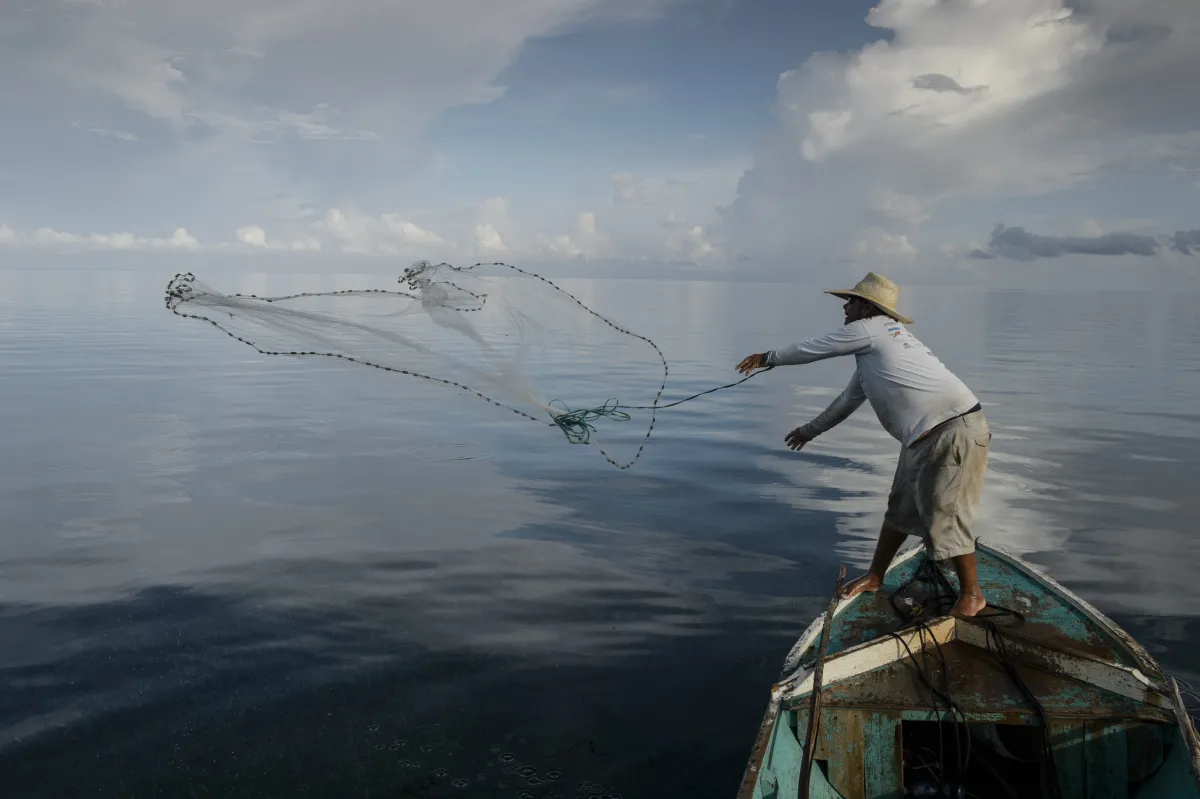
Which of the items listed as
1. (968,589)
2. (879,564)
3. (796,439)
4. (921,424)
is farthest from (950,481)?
(796,439)

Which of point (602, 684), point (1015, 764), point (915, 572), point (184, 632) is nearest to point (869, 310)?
point (915, 572)

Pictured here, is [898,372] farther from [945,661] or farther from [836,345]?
[945,661]

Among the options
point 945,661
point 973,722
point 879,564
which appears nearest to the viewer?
point 973,722

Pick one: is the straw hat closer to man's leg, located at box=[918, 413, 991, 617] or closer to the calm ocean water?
man's leg, located at box=[918, 413, 991, 617]

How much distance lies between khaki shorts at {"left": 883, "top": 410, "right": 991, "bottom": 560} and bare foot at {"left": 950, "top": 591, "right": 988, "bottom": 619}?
38 cm

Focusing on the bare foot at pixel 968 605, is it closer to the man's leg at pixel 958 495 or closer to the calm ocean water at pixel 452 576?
the man's leg at pixel 958 495

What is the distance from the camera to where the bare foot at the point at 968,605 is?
7.06 meters

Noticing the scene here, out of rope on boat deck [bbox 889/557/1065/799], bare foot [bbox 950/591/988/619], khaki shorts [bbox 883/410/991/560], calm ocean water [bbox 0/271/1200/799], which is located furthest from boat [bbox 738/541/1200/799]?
calm ocean water [bbox 0/271/1200/799]

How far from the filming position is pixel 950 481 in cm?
711

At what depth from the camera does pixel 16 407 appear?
24.9 metres

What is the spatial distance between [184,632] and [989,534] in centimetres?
1180

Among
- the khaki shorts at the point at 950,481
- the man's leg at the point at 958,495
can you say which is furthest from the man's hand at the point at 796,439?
the man's leg at the point at 958,495

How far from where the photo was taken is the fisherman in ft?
23.3

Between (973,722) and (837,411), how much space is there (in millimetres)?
3361
